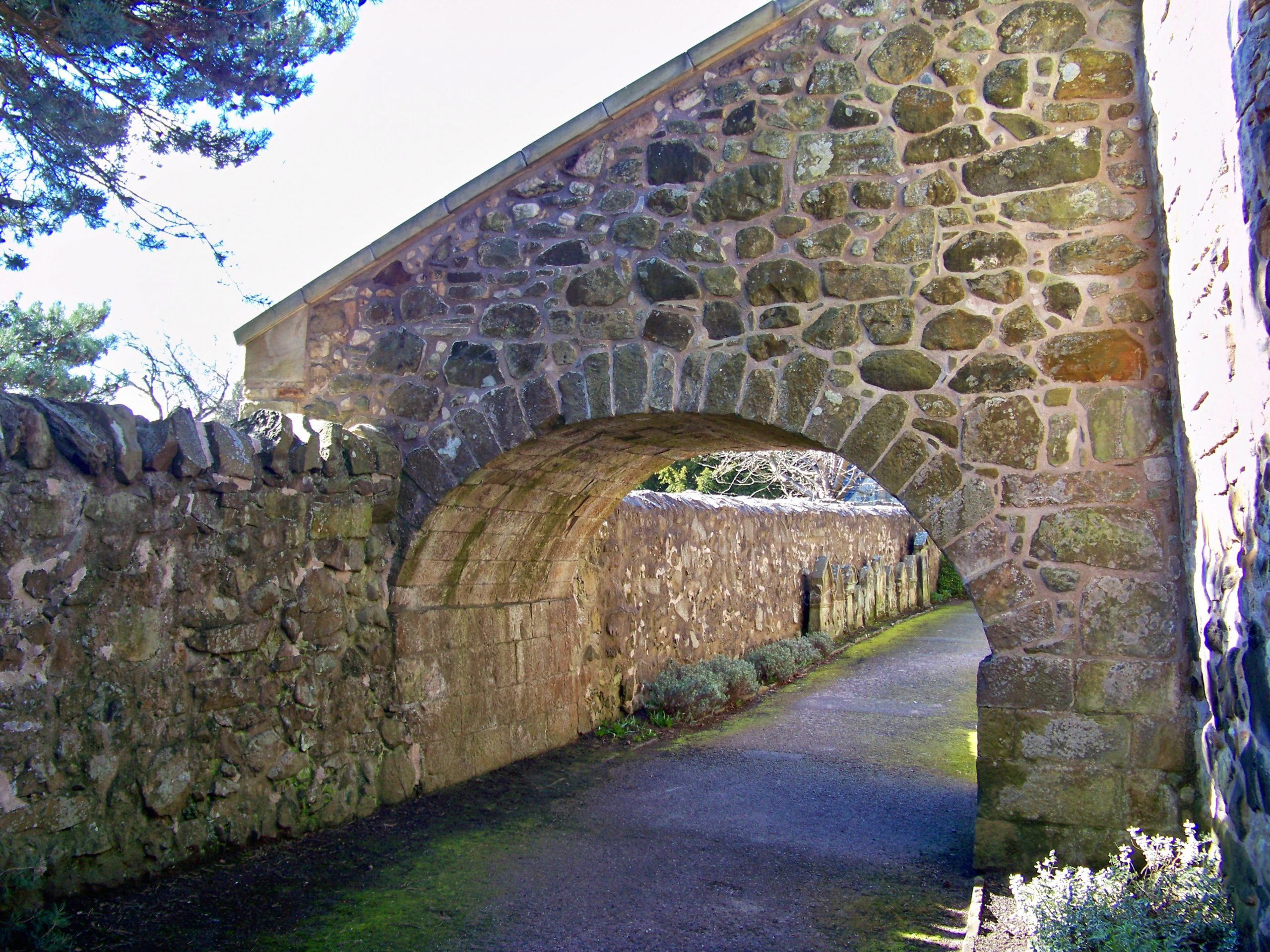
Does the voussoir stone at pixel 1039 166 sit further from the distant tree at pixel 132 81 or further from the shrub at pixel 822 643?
the shrub at pixel 822 643

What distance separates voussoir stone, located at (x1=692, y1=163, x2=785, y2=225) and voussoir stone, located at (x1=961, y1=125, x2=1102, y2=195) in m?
0.91

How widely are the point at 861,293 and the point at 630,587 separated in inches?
156

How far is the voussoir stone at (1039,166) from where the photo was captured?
15.0ft

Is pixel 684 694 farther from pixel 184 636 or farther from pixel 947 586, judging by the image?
pixel 947 586

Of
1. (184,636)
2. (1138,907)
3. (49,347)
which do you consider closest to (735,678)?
(184,636)

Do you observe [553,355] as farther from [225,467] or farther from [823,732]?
[823,732]

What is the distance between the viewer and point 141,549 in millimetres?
4102

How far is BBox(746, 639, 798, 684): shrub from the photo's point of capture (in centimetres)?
998

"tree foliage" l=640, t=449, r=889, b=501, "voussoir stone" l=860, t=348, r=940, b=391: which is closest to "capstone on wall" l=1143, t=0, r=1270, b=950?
"voussoir stone" l=860, t=348, r=940, b=391

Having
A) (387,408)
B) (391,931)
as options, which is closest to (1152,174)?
(387,408)

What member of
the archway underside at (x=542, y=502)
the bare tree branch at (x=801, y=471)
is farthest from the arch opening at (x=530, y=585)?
the bare tree branch at (x=801, y=471)

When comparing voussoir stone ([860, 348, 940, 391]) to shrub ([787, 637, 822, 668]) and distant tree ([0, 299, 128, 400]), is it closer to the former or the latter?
shrub ([787, 637, 822, 668])

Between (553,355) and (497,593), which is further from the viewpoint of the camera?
(497,593)

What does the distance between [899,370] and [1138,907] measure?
2476mm
